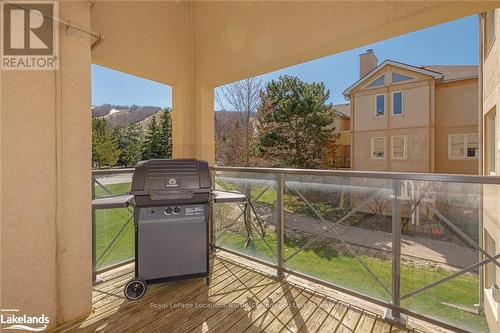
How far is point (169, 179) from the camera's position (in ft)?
6.55

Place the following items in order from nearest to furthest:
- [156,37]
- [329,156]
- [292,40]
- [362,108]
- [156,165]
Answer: [156,165], [292,40], [156,37], [362,108], [329,156]

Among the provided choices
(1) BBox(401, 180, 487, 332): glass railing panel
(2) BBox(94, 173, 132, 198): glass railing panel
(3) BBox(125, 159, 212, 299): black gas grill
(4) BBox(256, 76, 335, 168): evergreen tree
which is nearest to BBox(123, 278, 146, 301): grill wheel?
(3) BBox(125, 159, 212, 299): black gas grill

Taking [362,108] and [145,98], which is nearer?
[362,108]

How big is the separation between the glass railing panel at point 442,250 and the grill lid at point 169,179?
1601 millimetres

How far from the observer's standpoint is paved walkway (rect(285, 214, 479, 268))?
69.3 inches

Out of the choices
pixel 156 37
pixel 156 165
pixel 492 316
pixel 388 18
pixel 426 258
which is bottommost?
pixel 492 316

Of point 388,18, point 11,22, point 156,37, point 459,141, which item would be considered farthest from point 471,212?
point 459,141

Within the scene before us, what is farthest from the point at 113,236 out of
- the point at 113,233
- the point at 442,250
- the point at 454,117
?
the point at 454,117

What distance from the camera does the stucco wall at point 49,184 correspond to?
4.90 ft

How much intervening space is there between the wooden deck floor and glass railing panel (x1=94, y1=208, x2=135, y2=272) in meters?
0.26

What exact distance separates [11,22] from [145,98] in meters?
14.1

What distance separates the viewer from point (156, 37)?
2984mm

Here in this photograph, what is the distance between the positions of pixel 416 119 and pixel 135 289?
13548mm

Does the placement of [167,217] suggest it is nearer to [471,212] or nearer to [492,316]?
[471,212]
